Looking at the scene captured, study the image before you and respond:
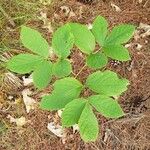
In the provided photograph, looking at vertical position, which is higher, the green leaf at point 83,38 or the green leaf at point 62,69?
the green leaf at point 83,38

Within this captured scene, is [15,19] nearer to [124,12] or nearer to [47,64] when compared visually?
[124,12]

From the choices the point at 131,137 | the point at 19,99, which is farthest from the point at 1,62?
the point at 131,137

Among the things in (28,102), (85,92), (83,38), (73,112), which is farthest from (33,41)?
(28,102)

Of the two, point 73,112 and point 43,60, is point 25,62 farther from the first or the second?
point 73,112

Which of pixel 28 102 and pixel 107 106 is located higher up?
pixel 107 106

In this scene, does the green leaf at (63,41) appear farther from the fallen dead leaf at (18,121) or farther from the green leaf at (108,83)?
the fallen dead leaf at (18,121)

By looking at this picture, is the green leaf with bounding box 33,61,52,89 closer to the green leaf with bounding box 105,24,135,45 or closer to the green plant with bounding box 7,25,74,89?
the green plant with bounding box 7,25,74,89

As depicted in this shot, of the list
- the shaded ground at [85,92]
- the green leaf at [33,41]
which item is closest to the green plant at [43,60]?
the green leaf at [33,41]
